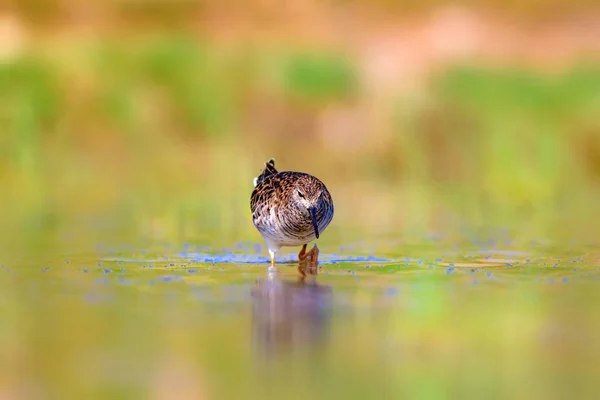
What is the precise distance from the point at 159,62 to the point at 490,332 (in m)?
13.3

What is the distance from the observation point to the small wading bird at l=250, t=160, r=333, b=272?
36.0 ft

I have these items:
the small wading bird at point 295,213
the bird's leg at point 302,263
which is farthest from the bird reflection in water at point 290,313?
the small wading bird at point 295,213

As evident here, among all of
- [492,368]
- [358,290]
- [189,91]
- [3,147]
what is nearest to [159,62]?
[189,91]

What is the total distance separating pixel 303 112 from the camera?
1980 centimetres

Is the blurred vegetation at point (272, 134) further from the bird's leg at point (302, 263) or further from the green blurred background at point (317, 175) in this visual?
the bird's leg at point (302, 263)

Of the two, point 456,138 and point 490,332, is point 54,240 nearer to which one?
point 490,332

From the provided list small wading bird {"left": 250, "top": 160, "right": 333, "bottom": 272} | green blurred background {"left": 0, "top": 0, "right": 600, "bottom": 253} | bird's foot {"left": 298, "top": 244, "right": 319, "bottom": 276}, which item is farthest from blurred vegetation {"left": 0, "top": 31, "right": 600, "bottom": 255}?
bird's foot {"left": 298, "top": 244, "right": 319, "bottom": 276}

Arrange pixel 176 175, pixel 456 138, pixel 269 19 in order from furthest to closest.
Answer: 1. pixel 269 19
2. pixel 456 138
3. pixel 176 175

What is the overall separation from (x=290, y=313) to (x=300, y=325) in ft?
1.53

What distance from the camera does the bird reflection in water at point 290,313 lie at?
301 inches

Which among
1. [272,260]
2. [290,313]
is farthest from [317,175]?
[290,313]

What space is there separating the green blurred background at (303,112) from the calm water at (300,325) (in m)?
2.41

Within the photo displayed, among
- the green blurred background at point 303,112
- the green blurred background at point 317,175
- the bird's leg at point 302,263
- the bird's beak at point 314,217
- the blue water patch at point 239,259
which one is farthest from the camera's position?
the green blurred background at point 303,112

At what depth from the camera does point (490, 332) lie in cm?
791
